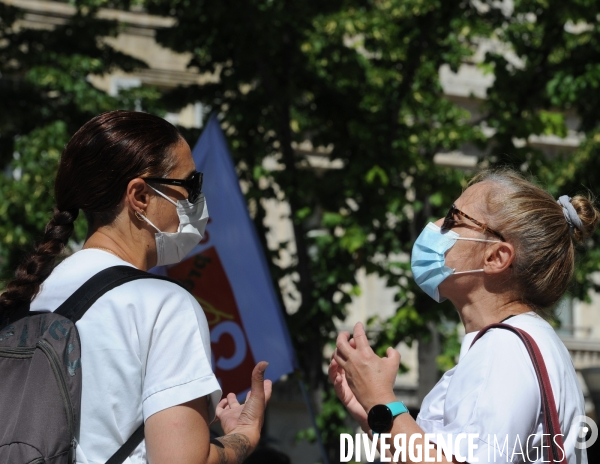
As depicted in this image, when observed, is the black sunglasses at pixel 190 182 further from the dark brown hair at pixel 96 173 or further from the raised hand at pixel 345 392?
the raised hand at pixel 345 392

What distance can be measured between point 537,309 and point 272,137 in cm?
571

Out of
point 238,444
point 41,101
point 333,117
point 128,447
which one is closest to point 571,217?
point 238,444

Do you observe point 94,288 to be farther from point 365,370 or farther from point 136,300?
point 365,370

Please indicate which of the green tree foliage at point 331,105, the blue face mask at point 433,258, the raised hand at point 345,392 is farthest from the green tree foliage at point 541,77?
the raised hand at point 345,392

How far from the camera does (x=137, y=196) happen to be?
223 centimetres

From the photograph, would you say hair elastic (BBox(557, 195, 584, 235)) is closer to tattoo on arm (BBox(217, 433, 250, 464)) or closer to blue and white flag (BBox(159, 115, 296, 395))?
tattoo on arm (BBox(217, 433, 250, 464))

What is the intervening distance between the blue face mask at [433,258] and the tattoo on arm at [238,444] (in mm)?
851

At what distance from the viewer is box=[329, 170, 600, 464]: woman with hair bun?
7.07 ft

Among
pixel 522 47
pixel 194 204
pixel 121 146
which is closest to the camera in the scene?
pixel 121 146

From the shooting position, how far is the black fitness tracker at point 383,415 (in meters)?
2.29

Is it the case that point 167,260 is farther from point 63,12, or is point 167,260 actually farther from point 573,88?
point 63,12

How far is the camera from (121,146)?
2.18 metres

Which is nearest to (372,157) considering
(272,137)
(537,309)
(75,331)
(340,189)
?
(340,189)

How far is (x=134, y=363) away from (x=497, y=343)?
0.96 metres
